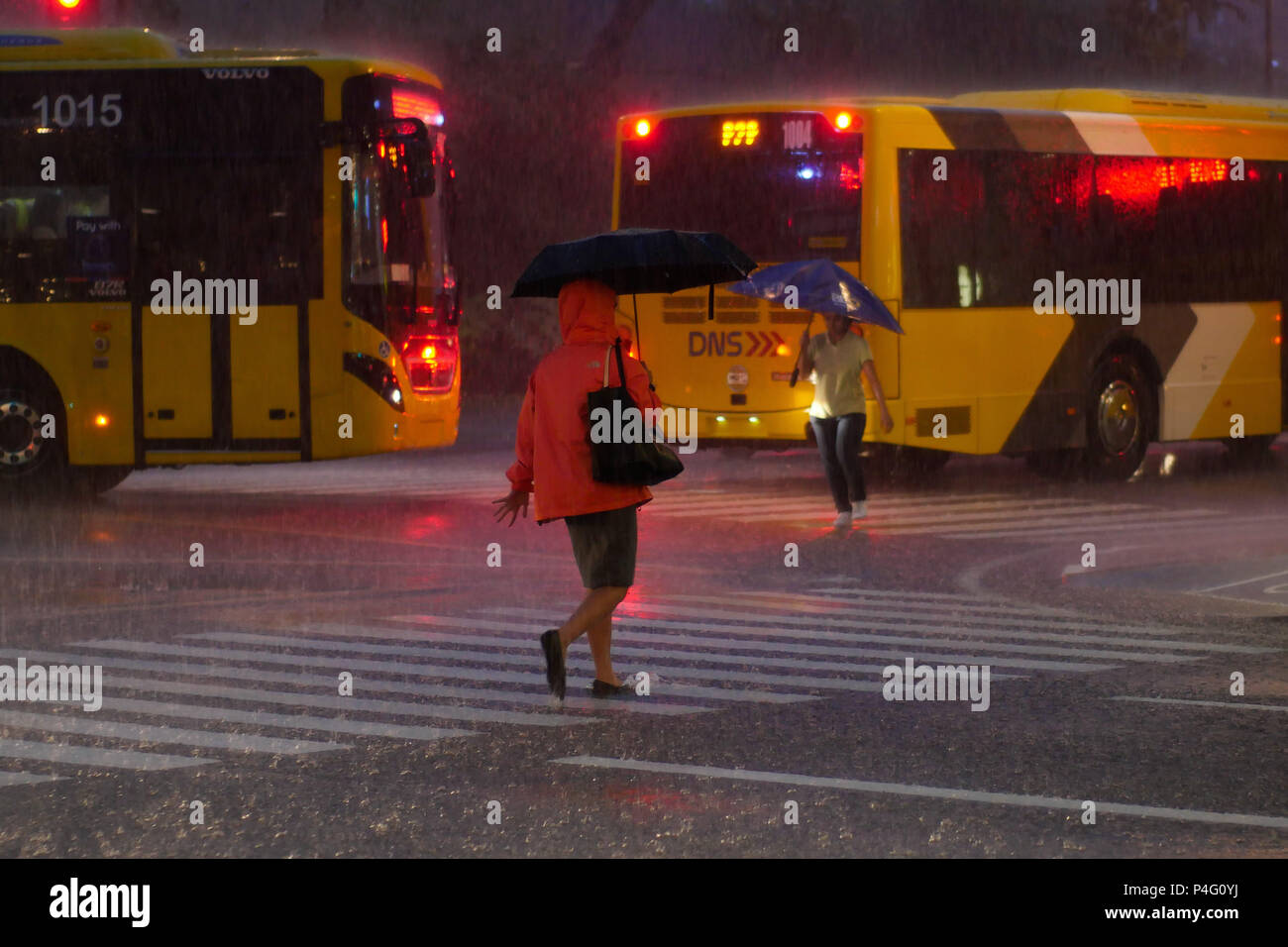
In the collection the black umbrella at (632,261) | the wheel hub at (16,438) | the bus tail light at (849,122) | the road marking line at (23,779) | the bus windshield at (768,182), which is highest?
the bus tail light at (849,122)

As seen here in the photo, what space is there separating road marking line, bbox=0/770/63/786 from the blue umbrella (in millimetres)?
9512

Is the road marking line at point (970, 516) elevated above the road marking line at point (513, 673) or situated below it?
below

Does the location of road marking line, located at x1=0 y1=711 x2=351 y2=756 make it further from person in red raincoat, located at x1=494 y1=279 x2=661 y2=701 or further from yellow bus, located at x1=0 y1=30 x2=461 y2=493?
yellow bus, located at x1=0 y1=30 x2=461 y2=493

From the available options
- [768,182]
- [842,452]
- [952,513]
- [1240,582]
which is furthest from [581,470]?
[768,182]

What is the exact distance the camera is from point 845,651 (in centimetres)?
1045

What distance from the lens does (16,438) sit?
1822 cm

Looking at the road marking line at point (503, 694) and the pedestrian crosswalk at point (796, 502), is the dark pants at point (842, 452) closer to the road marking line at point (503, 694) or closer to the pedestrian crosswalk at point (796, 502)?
the pedestrian crosswalk at point (796, 502)

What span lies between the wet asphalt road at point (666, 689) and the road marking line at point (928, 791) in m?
0.02

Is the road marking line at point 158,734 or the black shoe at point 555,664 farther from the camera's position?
the black shoe at point 555,664

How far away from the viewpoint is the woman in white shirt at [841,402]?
16641 mm

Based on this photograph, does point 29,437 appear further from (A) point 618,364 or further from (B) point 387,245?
(A) point 618,364

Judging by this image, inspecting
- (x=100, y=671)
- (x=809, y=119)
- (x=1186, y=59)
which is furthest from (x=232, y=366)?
(x=1186, y=59)

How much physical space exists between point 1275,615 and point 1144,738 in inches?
156

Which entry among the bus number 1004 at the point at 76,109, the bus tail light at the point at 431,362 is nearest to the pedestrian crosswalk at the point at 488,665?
the bus tail light at the point at 431,362
